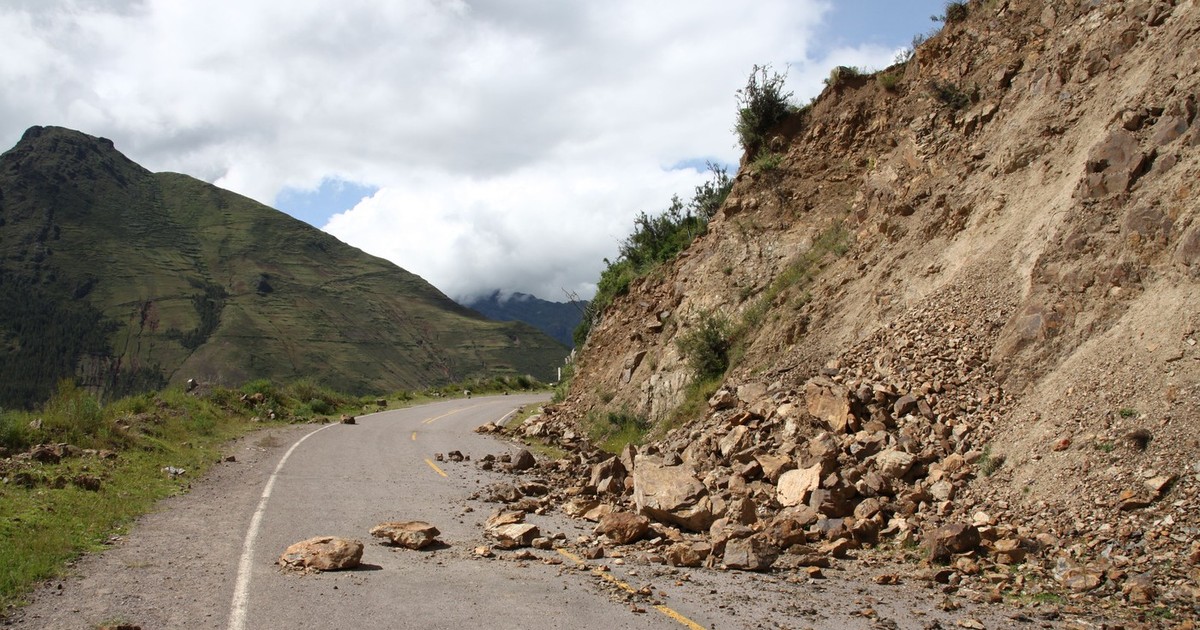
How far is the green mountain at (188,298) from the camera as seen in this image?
110625 millimetres

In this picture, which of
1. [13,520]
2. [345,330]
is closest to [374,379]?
[345,330]

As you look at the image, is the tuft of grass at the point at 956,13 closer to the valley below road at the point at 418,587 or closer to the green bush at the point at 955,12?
the green bush at the point at 955,12

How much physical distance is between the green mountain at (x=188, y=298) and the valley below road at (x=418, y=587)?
333 ft

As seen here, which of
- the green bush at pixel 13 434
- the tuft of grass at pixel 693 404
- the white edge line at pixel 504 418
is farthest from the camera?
the white edge line at pixel 504 418

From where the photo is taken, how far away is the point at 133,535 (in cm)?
1004

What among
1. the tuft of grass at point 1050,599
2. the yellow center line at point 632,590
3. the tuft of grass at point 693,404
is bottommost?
the yellow center line at point 632,590

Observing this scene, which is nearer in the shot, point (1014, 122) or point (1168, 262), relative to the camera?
point (1168, 262)

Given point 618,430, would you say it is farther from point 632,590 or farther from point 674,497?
point 632,590

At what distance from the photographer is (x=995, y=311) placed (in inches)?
492

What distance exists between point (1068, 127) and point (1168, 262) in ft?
16.3

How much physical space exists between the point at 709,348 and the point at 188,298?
13112 cm

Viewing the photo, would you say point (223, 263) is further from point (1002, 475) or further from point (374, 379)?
point (1002, 475)

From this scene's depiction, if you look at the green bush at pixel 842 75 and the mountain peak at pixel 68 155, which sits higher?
the mountain peak at pixel 68 155

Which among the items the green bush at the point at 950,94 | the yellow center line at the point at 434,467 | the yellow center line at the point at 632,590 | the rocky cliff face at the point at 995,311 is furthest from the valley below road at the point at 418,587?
the green bush at the point at 950,94
